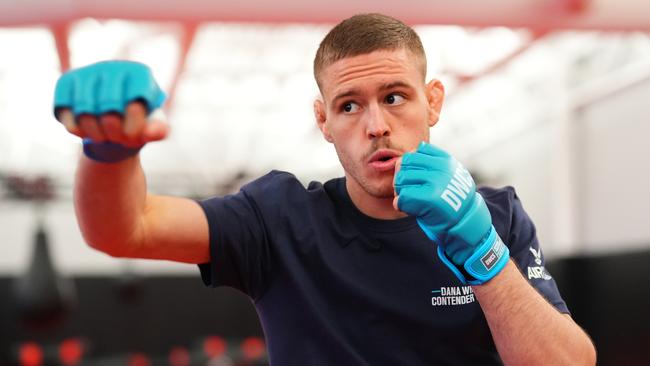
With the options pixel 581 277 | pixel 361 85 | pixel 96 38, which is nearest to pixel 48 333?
pixel 96 38

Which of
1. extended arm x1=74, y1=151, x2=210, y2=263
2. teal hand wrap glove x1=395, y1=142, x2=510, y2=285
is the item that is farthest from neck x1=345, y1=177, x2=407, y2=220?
extended arm x1=74, y1=151, x2=210, y2=263

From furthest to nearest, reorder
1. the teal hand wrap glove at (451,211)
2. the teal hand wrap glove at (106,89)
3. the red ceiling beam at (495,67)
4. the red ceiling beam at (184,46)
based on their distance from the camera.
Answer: the red ceiling beam at (495,67) < the red ceiling beam at (184,46) < the teal hand wrap glove at (451,211) < the teal hand wrap glove at (106,89)

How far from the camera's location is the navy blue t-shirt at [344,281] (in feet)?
6.10

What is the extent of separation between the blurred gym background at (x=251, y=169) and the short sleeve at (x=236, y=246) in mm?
3084

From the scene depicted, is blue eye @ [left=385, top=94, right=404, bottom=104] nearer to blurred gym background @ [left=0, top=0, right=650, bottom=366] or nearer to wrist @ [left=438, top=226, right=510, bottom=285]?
wrist @ [left=438, top=226, right=510, bottom=285]

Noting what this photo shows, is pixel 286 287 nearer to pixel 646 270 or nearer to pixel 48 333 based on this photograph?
pixel 646 270

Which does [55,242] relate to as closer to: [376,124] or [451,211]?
[376,124]

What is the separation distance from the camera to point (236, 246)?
6.08 ft

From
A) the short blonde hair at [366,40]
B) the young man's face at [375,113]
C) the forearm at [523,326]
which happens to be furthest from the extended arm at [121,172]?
the forearm at [523,326]

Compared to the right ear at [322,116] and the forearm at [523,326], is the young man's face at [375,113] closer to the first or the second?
the right ear at [322,116]

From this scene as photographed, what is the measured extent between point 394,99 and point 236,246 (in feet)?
1.82

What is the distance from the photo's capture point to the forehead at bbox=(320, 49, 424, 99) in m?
1.92

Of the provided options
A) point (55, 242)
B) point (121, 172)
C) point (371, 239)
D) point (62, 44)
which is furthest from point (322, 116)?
point (55, 242)

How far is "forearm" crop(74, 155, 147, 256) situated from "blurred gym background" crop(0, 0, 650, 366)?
3307mm
